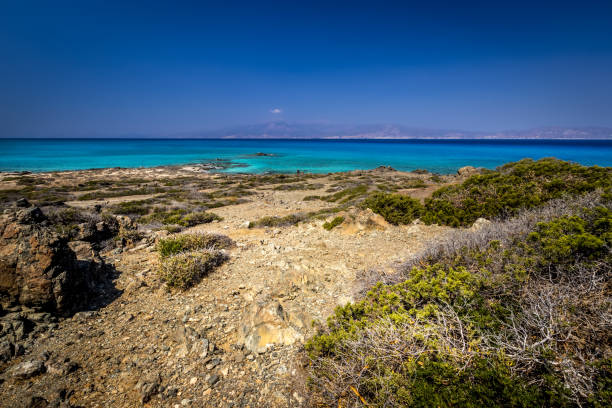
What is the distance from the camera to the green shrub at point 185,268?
18.7ft

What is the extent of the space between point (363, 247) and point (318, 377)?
500 cm

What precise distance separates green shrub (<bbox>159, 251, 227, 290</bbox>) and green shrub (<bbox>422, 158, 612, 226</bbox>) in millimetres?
7553

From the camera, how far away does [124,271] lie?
6.43 metres

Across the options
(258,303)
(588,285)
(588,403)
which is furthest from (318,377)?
(588,285)

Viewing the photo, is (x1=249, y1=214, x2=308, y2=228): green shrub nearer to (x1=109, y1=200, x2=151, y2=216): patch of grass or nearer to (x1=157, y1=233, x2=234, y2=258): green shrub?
(x1=157, y1=233, x2=234, y2=258): green shrub

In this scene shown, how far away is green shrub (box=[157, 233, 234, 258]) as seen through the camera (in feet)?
23.2

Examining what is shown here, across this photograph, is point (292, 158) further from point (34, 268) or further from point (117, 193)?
point (34, 268)

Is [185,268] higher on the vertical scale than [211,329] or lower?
higher

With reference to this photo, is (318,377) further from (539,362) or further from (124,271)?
(124,271)

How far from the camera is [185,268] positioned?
5785mm

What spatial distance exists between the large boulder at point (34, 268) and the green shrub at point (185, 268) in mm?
1524

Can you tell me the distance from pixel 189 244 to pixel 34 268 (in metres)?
3.26

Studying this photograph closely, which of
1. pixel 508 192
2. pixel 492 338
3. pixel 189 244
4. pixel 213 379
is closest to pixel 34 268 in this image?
pixel 189 244

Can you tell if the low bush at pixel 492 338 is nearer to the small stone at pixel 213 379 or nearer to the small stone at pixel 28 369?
the small stone at pixel 213 379
